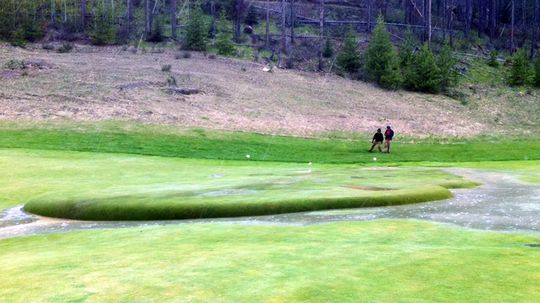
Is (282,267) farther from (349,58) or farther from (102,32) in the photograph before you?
(102,32)

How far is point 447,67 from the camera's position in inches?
2891

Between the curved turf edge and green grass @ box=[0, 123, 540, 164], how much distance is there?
65.7 feet

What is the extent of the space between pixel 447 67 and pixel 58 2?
54032mm

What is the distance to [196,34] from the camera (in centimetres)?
7488

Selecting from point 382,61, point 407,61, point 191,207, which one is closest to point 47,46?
point 382,61

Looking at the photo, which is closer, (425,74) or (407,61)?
(425,74)

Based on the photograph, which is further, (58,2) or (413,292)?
(58,2)

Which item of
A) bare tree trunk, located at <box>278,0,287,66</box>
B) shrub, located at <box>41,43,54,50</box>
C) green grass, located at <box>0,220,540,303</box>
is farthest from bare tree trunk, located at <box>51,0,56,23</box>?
green grass, located at <box>0,220,540,303</box>

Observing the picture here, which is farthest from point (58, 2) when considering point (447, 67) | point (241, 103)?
point (447, 67)

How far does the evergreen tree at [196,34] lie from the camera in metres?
74.7

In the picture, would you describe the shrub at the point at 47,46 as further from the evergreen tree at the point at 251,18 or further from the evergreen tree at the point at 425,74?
the evergreen tree at the point at 425,74

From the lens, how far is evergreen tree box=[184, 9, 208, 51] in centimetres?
7469

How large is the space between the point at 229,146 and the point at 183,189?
72.9ft

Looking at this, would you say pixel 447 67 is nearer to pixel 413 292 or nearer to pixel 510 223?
pixel 510 223
